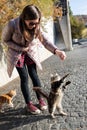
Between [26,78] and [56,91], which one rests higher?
[26,78]

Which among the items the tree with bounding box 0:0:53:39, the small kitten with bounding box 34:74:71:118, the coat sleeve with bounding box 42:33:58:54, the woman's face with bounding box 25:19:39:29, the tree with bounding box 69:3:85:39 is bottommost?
the tree with bounding box 69:3:85:39

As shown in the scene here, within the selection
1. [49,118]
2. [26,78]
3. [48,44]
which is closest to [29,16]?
[48,44]

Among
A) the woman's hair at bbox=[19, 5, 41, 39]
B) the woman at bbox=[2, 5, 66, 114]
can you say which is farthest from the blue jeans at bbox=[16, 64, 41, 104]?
the woman's hair at bbox=[19, 5, 41, 39]

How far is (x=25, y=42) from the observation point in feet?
17.0

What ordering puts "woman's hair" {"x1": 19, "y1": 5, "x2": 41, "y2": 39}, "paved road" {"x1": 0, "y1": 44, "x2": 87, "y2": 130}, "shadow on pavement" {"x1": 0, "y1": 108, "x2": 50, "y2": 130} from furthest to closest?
"shadow on pavement" {"x1": 0, "y1": 108, "x2": 50, "y2": 130}, "paved road" {"x1": 0, "y1": 44, "x2": 87, "y2": 130}, "woman's hair" {"x1": 19, "y1": 5, "x2": 41, "y2": 39}

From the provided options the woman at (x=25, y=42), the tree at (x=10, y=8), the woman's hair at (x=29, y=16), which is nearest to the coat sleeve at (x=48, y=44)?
the woman at (x=25, y=42)

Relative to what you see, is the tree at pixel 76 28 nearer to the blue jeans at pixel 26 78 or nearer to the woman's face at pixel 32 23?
the blue jeans at pixel 26 78

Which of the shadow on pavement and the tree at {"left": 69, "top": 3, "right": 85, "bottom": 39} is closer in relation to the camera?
the shadow on pavement

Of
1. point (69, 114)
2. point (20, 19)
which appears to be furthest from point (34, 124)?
point (20, 19)

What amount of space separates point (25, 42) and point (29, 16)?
21.8 inches

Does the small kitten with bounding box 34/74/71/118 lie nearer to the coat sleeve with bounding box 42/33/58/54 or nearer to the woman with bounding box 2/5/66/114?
the woman with bounding box 2/5/66/114

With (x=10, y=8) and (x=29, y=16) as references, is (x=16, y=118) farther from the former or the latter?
(x=10, y=8)

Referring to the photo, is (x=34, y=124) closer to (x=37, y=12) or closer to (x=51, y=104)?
(x=51, y=104)

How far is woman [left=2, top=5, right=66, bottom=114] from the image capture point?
4.85m
